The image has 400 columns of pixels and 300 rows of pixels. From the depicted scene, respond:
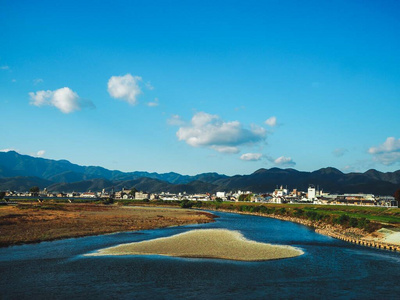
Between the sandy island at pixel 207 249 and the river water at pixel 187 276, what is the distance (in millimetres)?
2443

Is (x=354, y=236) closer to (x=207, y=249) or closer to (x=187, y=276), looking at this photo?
(x=207, y=249)

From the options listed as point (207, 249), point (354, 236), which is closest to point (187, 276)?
point (207, 249)

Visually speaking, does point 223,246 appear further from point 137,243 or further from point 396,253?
point 396,253

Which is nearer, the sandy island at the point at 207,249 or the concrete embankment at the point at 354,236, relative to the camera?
the sandy island at the point at 207,249

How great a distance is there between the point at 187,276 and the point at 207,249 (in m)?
14.5

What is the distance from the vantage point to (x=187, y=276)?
31.1m

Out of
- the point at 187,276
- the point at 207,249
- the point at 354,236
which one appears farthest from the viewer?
the point at 354,236

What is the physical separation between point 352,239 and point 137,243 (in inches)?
1538

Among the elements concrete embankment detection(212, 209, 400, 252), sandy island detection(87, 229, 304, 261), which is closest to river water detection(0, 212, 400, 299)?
sandy island detection(87, 229, 304, 261)

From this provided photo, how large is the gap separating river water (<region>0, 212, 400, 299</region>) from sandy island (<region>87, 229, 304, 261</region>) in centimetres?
244

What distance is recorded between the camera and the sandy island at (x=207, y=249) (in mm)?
41281

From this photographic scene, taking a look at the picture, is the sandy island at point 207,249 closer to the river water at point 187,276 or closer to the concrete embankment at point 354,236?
the river water at point 187,276

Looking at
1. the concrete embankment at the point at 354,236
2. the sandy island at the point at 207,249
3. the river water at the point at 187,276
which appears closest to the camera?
the river water at the point at 187,276

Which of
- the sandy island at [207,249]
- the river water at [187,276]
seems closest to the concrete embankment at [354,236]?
the river water at [187,276]
